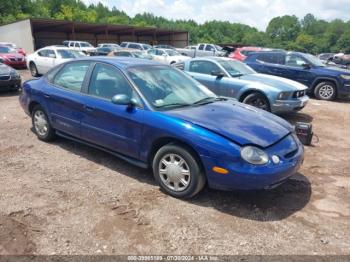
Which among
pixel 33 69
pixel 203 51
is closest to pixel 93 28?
pixel 203 51

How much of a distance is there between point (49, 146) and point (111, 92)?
187cm

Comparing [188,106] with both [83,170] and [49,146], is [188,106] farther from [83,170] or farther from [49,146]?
[49,146]

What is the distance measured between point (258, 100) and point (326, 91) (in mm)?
4786

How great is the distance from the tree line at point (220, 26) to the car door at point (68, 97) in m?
59.9

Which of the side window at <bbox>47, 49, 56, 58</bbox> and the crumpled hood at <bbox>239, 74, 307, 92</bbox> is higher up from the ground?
the crumpled hood at <bbox>239, 74, 307, 92</bbox>

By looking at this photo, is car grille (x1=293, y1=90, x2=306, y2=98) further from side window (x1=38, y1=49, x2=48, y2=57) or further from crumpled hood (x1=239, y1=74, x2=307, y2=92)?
side window (x1=38, y1=49, x2=48, y2=57)

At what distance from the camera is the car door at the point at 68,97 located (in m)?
4.82

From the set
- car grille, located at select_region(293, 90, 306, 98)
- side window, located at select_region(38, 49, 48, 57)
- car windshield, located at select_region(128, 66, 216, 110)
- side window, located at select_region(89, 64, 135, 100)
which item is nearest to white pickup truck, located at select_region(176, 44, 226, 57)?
side window, located at select_region(38, 49, 48, 57)

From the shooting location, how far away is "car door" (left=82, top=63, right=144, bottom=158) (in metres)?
4.14

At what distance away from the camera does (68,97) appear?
4906 millimetres

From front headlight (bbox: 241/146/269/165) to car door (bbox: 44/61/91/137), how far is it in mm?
2510

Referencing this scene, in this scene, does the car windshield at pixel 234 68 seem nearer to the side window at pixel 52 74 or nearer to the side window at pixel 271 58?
the side window at pixel 271 58

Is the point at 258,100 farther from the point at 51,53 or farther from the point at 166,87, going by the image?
the point at 51,53

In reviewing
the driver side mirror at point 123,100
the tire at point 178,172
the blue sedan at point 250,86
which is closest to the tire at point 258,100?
the blue sedan at point 250,86
